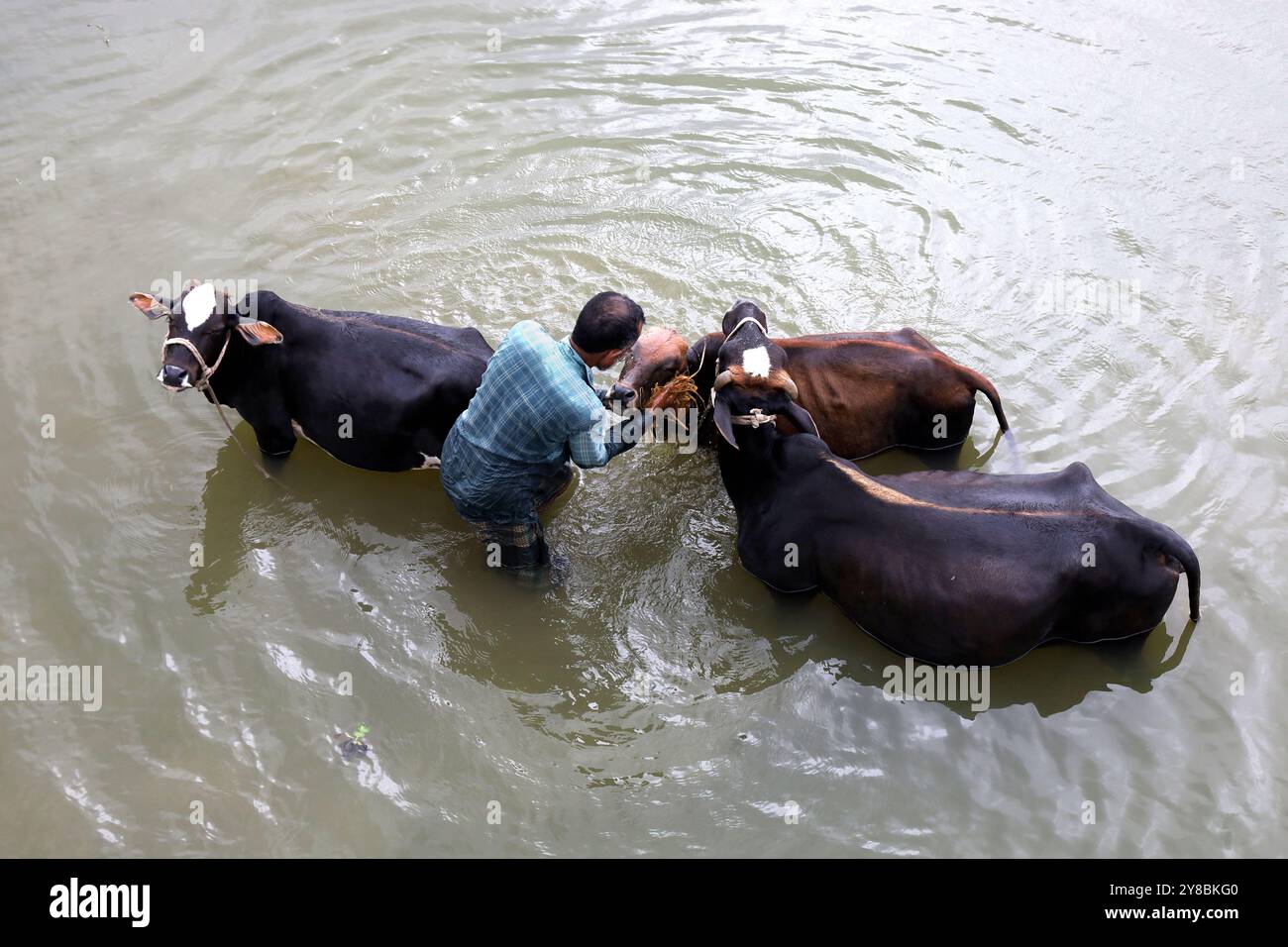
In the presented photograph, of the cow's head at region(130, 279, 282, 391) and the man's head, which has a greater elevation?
the man's head

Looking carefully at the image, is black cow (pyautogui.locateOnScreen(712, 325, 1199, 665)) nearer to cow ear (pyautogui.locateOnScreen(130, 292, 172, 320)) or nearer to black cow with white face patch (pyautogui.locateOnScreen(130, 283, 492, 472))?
black cow with white face patch (pyautogui.locateOnScreen(130, 283, 492, 472))

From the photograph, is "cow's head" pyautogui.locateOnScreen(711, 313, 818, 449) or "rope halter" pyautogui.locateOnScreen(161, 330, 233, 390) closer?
"cow's head" pyautogui.locateOnScreen(711, 313, 818, 449)

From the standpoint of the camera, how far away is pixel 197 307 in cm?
575

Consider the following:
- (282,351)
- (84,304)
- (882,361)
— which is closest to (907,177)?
(882,361)

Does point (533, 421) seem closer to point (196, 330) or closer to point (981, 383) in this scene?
point (196, 330)

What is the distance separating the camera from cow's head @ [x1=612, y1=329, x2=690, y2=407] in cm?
560

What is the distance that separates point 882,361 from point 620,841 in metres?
3.18

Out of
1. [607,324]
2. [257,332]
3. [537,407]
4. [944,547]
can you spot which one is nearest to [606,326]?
[607,324]

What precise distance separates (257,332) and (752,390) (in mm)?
2834

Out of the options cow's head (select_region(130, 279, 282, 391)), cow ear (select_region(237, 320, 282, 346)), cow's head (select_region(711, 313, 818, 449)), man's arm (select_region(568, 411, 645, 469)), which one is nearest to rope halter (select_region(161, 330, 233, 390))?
cow's head (select_region(130, 279, 282, 391))

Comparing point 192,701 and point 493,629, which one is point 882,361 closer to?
point 493,629

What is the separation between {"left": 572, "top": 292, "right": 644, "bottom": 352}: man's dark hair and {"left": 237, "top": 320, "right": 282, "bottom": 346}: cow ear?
202 cm

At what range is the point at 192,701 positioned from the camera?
17.6 ft

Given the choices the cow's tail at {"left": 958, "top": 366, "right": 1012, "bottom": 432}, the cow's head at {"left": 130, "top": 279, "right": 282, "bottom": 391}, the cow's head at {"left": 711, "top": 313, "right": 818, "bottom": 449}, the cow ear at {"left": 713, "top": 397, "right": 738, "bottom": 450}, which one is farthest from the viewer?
the cow's tail at {"left": 958, "top": 366, "right": 1012, "bottom": 432}
